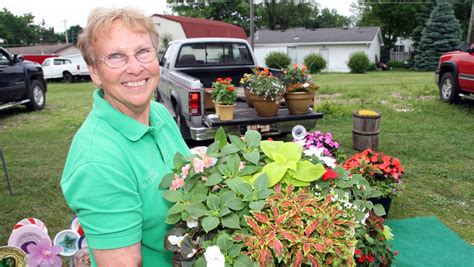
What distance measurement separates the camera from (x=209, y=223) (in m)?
1.08

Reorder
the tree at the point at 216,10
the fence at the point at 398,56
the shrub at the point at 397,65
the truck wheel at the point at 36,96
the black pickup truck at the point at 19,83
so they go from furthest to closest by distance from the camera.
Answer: the tree at the point at 216,10 → the fence at the point at 398,56 → the shrub at the point at 397,65 → the truck wheel at the point at 36,96 → the black pickup truck at the point at 19,83

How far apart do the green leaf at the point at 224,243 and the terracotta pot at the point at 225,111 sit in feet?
14.8

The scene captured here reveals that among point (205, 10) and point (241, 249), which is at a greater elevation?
point (205, 10)

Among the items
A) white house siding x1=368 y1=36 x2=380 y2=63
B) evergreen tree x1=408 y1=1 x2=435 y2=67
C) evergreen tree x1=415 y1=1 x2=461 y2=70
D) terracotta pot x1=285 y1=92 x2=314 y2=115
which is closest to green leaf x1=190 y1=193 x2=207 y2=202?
terracotta pot x1=285 y1=92 x2=314 y2=115

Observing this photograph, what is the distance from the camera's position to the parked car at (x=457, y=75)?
8656mm

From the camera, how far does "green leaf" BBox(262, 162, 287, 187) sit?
1.21 metres

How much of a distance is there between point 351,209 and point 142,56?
918 mm

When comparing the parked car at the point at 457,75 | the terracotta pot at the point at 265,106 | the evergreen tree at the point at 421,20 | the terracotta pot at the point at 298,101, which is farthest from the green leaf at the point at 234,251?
the evergreen tree at the point at 421,20

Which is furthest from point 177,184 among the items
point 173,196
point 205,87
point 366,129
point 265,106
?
point 205,87

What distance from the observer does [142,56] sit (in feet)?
4.71

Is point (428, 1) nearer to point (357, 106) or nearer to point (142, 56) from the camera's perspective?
point (357, 106)

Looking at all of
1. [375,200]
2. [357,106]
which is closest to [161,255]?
[375,200]

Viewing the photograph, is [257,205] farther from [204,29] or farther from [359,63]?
[204,29]

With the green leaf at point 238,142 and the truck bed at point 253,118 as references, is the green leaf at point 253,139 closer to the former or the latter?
the green leaf at point 238,142
